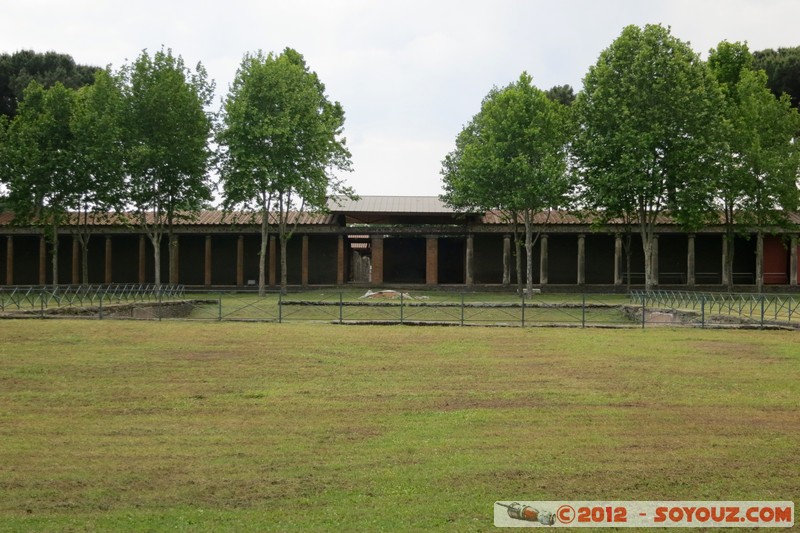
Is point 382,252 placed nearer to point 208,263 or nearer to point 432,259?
point 432,259

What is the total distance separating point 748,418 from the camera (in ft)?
38.5

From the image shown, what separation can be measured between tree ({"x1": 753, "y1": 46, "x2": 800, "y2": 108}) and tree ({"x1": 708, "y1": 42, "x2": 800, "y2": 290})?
27.8ft

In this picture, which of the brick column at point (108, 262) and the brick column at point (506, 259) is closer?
the brick column at point (506, 259)

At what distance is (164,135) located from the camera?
42438mm

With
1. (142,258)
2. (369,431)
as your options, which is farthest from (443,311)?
(142,258)

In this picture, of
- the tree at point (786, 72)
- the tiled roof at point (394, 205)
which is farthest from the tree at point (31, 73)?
the tree at point (786, 72)

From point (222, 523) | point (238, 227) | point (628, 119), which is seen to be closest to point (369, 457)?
point (222, 523)

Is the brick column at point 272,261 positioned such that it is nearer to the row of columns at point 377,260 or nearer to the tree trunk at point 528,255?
the row of columns at point 377,260

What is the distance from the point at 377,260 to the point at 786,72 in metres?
29.3

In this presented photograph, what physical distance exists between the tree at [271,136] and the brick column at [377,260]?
6.85m

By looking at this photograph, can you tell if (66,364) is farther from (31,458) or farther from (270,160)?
(270,160)

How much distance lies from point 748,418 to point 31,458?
9.96 meters

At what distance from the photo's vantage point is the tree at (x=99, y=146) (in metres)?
41.7

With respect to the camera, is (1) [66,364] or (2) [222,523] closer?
(2) [222,523]
